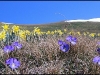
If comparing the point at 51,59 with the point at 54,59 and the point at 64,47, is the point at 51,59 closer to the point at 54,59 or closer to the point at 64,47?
the point at 54,59

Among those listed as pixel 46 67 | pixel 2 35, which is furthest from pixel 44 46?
pixel 2 35

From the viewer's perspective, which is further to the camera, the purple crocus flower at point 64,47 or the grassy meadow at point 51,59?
the purple crocus flower at point 64,47

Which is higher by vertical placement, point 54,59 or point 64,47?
point 64,47

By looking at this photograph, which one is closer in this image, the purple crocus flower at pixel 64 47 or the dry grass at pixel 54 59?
the dry grass at pixel 54 59

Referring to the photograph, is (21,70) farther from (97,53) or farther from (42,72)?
(97,53)

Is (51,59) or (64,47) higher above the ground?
(64,47)

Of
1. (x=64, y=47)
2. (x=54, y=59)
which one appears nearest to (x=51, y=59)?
(x=54, y=59)

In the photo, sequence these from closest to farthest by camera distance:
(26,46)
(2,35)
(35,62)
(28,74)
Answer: (28,74) < (35,62) < (26,46) < (2,35)

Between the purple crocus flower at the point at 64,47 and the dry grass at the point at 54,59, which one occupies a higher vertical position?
the purple crocus flower at the point at 64,47
